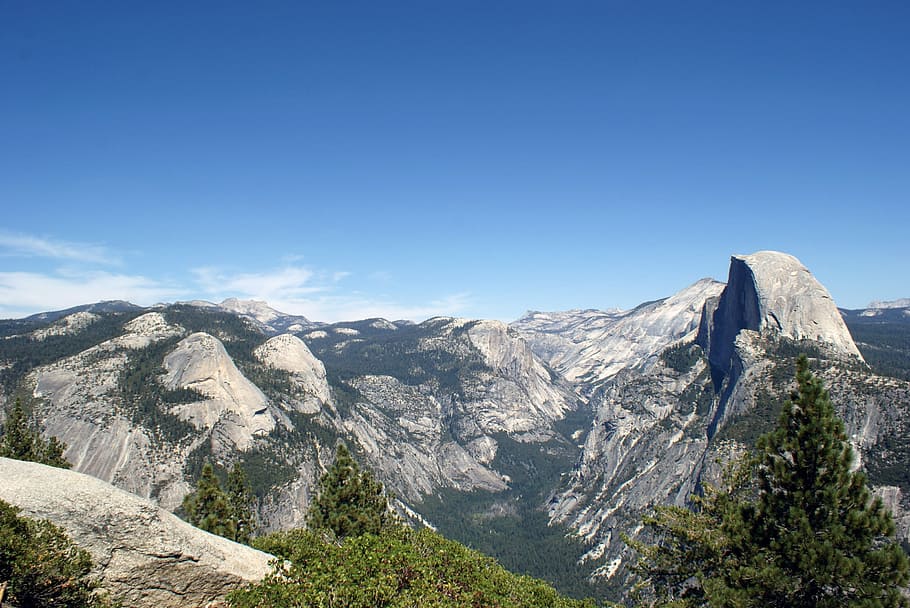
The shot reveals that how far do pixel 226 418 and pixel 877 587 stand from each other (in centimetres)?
16392

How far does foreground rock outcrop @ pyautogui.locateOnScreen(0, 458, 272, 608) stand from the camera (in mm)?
16922

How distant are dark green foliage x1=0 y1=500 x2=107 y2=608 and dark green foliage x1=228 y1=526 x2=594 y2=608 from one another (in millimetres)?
4664

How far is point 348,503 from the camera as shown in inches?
1917

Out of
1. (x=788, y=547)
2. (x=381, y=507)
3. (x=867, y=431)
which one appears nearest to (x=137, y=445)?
(x=381, y=507)

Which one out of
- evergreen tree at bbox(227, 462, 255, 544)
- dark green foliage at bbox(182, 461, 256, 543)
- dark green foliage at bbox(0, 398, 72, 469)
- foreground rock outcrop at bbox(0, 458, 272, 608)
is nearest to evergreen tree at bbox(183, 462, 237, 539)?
dark green foliage at bbox(182, 461, 256, 543)

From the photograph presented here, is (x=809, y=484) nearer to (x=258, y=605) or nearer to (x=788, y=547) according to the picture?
(x=788, y=547)

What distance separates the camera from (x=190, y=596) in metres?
18.5

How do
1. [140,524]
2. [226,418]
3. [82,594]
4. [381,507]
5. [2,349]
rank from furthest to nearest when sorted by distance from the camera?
[2,349], [226,418], [381,507], [140,524], [82,594]

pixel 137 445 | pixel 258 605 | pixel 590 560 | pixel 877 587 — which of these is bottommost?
pixel 590 560

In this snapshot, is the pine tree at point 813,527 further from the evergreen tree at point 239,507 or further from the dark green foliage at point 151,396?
the dark green foliage at point 151,396

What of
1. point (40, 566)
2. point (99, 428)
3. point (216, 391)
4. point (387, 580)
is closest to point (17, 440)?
point (40, 566)

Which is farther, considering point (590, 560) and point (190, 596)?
point (590, 560)

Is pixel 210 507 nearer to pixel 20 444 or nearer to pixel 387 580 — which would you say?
pixel 20 444

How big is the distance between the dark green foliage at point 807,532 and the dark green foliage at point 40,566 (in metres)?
25.2
